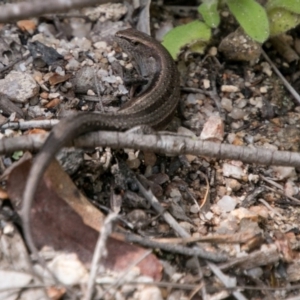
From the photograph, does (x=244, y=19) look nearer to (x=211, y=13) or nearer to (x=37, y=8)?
(x=211, y=13)

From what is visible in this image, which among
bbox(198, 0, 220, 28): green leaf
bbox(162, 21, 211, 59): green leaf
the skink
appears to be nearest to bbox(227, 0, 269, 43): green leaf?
bbox(198, 0, 220, 28): green leaf

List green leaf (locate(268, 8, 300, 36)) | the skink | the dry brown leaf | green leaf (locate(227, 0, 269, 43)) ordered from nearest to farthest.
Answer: the skink
the dry brown leaf
green leaf (locate(227, 0, 269, 43))
green leaf (locate(268, 8, 300, 36))

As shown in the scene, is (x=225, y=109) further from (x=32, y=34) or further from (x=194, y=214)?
(x=32, y=34)

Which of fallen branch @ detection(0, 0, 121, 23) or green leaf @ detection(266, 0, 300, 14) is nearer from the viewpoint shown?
fallen branch @ detection(0, 0, 121, 23)

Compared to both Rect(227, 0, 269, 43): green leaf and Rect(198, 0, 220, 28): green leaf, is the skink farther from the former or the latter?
Rect(227, 0, 269, 43): green leaf

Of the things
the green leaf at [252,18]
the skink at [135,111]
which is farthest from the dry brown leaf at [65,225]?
the green leaf at [252,18]
